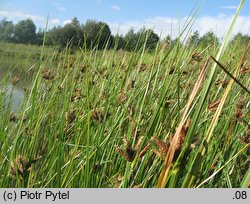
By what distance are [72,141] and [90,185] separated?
53 centimetres

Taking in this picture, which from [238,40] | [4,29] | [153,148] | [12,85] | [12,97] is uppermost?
[238,40]

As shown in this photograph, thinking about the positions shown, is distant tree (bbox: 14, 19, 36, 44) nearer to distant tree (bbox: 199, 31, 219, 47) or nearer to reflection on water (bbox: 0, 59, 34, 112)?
reflection on water (bbox: 0, 59, 34, 112)

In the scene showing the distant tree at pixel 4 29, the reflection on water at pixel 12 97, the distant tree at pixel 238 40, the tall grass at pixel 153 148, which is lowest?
the reflection on water at pixel 12 97

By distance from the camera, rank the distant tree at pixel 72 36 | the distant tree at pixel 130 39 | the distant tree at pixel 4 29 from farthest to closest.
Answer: the distant tree at pixel 4 29 < the distant tree at pixel 72 36 < the distant tree at pixel 130 39

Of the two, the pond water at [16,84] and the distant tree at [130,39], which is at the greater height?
the distant tree at [130,39]

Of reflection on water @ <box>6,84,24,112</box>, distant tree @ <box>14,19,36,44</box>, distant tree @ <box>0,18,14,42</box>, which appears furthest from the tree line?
distant tree @ <box>14,19,36,44</box>

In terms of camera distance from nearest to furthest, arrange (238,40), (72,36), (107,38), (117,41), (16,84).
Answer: (117,41), (16,84), (72,36), (107,38), (238,40)

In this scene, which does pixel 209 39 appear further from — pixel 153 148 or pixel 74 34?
pixel 153 148

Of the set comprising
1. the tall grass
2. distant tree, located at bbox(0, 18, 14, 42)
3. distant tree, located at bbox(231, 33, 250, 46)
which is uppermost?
distant tree, located at bbox(231, 33, 250, 46)

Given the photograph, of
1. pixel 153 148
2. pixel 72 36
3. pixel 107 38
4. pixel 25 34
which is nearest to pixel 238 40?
pixel 107 38

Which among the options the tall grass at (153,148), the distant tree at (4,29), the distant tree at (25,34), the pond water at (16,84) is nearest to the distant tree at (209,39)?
the tall grass at (153,148)

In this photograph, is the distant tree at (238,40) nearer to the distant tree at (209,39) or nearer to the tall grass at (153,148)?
the distant tree at (209,39)

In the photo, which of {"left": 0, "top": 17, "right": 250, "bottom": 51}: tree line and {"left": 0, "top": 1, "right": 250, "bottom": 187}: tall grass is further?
{"left": 0, "top": 17, "right": 250, "bottom": 51}: tree line
